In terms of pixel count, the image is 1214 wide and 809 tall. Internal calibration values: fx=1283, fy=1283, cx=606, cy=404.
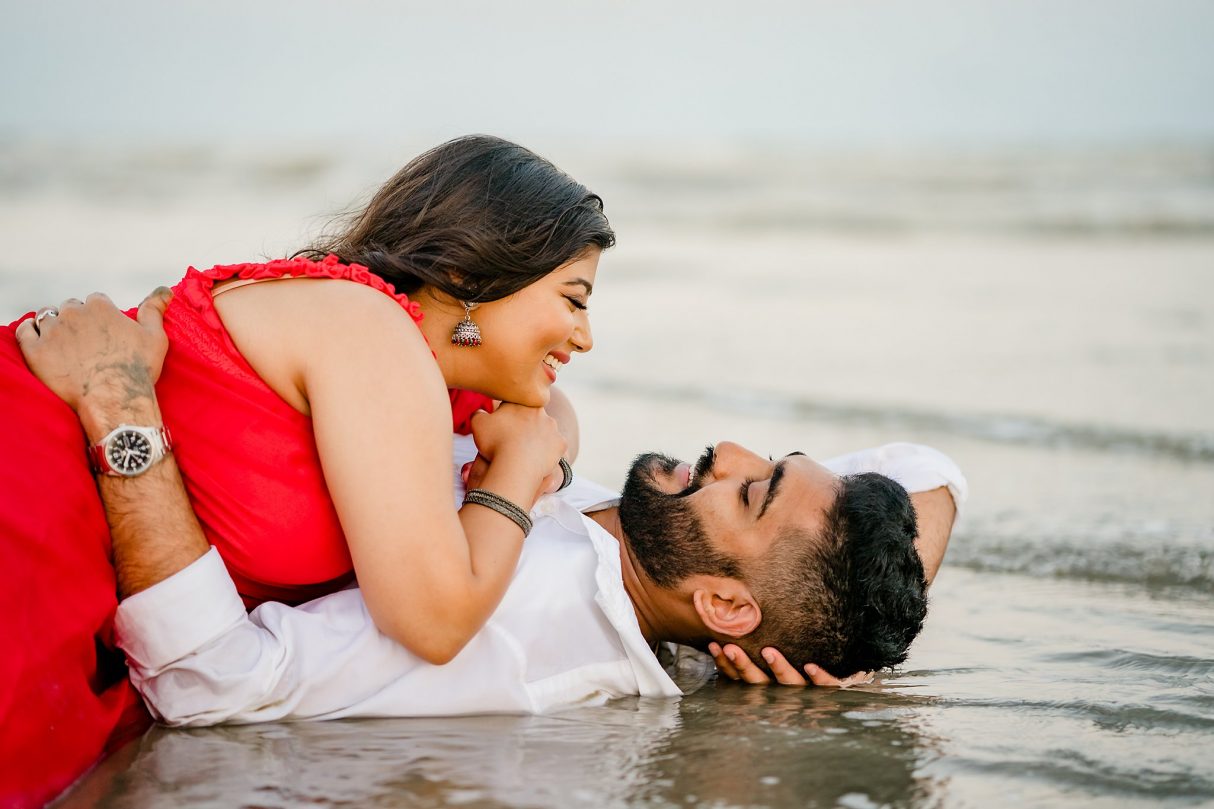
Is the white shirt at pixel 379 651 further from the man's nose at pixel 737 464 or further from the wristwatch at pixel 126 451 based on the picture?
the man's nose at pixel 737 464

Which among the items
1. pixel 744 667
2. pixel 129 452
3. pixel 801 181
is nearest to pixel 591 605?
pixel 744 667

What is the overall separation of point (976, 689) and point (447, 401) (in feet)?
5.43

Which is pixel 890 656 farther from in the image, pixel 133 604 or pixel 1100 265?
pixel 1100 265

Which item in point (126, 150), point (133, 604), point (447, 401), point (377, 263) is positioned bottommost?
point (133, 604)

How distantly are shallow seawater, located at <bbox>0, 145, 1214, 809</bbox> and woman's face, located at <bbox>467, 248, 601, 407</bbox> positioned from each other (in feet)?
2.08

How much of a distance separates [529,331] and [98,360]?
3.44 ft

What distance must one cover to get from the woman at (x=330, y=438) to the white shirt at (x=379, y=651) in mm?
106

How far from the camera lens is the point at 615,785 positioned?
264 cm

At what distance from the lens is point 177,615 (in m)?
2.76

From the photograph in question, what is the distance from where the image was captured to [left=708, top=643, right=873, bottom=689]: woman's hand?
11.0 feet

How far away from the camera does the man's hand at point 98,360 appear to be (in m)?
2.75

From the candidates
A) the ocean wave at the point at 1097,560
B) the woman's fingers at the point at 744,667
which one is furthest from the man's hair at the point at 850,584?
the ocean wave at the point at 1097,560

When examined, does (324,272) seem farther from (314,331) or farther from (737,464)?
(737,464)

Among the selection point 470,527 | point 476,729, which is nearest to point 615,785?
point 476,729
